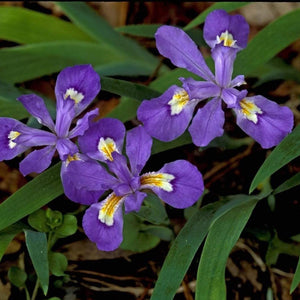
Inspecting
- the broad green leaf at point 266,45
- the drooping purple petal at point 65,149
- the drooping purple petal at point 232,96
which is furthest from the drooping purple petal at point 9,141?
the broad green leaf at point 266,45

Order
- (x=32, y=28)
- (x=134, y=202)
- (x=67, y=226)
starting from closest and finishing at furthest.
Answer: (x=134, y=202), (x=67, y=226), (x=32, y=28)

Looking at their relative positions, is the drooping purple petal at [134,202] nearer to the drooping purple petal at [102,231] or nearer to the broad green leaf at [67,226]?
the drooping purple petal at [102,231]

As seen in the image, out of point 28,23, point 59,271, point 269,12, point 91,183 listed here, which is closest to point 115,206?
point 91,183

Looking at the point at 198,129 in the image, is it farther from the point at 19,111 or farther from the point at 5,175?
the point at 5,175

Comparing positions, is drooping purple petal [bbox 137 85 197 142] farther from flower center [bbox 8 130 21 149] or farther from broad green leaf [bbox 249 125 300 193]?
flower center [bbox 8 130 21 149]

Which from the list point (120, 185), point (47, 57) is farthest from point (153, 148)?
point (47, 57)

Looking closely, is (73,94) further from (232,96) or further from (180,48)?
(232,96)

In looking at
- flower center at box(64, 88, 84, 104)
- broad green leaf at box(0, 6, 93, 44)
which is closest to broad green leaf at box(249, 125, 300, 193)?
flower center at box(64, 88, 84, 104)
